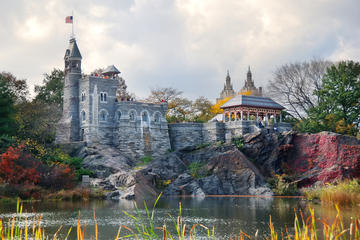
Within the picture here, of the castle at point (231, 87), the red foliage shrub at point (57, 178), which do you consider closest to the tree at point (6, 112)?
the red foliage shrub at point (57, 178)

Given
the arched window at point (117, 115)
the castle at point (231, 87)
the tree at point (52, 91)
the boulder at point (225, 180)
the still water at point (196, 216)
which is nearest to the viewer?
the still water at point (196, 216)

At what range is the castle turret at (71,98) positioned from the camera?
4978 cm

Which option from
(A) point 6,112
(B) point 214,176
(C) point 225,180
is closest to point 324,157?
(C) point 225,180

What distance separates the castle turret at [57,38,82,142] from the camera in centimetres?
4978

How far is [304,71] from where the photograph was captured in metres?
56.8

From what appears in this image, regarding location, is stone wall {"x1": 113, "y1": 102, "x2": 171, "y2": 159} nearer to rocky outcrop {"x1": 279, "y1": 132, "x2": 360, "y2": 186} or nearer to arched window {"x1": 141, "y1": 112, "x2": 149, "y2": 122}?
arched window {"x1": 141, "y1": 112, "x2": 149, "y2": 122}

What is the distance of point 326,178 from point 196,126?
1637 cm

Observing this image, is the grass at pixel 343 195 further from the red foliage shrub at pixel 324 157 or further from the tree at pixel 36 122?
the tree at pixel 36 122

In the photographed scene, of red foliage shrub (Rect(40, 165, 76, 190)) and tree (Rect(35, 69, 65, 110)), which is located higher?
tree (Rect(35, 69, 65, 110))

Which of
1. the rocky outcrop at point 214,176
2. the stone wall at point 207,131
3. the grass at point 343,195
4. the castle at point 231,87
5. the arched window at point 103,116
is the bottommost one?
the grass at point 343,195

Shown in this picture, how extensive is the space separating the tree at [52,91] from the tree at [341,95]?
103 feet

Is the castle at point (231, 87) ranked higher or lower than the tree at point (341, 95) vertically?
higher

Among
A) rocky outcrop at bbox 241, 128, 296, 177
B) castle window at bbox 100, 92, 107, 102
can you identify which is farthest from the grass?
castle window at bbox 100, 92, 107, 102

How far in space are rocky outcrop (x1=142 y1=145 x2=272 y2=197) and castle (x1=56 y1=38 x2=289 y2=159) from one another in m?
5.10
